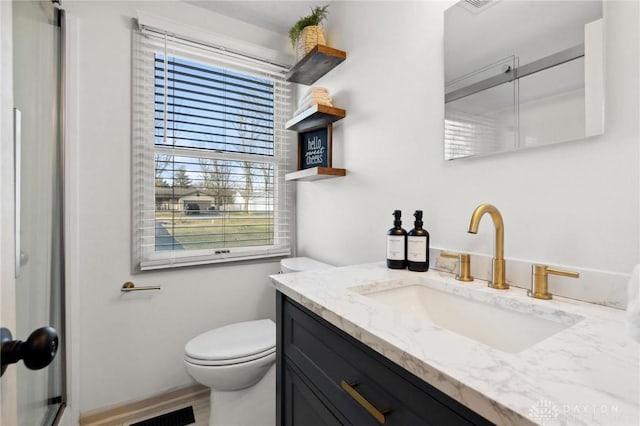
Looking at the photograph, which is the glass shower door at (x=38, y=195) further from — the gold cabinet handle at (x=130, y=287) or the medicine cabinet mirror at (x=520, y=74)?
the medicine cabinet mirror at (x=520, y=74)

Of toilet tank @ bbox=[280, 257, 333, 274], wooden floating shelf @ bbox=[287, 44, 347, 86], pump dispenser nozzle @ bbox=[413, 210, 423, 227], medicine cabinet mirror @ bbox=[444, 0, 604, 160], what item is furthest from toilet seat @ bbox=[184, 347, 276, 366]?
wooden floating shelf @ bbox=[287, 44, 347, 86]

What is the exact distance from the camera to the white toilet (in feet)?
4.35

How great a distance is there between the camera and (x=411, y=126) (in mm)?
1242

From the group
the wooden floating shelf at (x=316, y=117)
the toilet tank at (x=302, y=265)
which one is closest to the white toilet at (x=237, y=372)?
the toilet tank at (x=302, y=265)

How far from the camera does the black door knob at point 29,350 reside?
0.42 meters

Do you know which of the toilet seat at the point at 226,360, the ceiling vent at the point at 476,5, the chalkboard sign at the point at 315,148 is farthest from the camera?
the chalkboard sign at the point at 315,148

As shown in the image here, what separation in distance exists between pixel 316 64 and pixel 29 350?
5.66 feet

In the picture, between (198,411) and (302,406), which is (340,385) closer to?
(302,406)

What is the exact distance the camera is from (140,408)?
5.41 feet

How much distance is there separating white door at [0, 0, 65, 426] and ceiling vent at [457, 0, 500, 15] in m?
1.21

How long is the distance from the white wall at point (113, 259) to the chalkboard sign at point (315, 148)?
980 mm

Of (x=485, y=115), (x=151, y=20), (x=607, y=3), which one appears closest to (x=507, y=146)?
(x=485, y=115)

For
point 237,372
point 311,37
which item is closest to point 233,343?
point 237,372

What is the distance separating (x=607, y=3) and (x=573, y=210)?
0.50 meters
